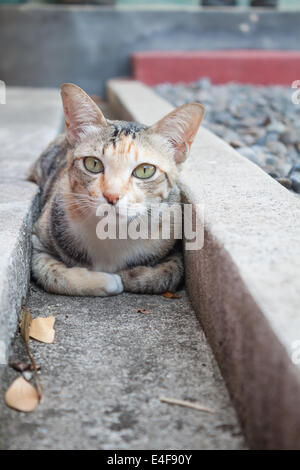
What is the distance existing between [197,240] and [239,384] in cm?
63

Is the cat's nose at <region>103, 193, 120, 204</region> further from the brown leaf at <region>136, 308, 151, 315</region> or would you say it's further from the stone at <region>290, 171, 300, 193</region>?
the stone at <region>290, 171, 300, 193</region>

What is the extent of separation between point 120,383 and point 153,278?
2.12 ft

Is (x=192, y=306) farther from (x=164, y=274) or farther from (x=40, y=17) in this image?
(x=40, y=17)

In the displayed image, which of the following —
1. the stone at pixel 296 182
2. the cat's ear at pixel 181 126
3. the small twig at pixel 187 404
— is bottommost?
the small twig at pixel 187 404

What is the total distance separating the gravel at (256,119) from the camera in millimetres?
3223

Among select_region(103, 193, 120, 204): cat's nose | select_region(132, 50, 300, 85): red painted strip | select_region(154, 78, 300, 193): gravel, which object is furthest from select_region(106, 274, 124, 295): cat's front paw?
select_region(132, 50, 300, 85): red painted strip

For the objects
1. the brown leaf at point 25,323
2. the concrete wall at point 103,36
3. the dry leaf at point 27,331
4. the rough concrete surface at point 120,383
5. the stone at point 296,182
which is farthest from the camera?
the concrete wall at point 103,36

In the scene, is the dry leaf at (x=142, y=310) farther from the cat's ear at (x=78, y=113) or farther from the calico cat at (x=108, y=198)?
the cat's ear at (x=78, y=113)

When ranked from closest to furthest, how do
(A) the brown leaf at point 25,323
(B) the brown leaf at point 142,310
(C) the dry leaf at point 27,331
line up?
(C) the dry leaf at point 27,331
(A) the brown leaf at point 25,323
(B) the brown leaf at point 142,310

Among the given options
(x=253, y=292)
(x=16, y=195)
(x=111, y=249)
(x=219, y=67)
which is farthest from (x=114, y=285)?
(x=219, y=67)

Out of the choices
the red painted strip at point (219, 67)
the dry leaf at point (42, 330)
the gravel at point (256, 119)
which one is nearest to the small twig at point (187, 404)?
the dry leaf at point (42, 330)

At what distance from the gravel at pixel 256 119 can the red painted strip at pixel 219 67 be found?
178mm

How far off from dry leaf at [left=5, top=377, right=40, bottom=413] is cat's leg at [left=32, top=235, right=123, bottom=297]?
0.62 metres

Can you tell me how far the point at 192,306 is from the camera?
6.61ft
